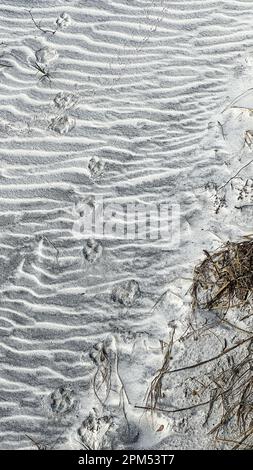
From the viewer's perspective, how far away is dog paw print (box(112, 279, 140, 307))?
4234mm

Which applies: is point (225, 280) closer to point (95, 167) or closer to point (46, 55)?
point (95, 167)

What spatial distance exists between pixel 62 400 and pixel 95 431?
30 centimetres

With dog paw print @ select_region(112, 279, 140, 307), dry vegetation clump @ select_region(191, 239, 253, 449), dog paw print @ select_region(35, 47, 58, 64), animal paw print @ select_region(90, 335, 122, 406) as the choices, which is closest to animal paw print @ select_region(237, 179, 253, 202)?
dry vegetation clump @ select_region(191, 239, 253, 449)

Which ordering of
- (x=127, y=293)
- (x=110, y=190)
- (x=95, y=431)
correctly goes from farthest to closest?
(x=110, y=190)
(x=127, y=293)
(x=95, y=431)

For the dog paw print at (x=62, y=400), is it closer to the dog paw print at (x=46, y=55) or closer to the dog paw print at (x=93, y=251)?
the dog paw print at (x=93, y=251)

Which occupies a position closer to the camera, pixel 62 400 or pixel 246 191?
pixel 62 400

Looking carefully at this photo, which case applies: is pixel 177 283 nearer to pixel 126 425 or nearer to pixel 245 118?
pixel 126 425

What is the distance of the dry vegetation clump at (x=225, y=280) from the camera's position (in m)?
4.16

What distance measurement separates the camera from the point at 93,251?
14.1ft

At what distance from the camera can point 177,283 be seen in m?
4.24

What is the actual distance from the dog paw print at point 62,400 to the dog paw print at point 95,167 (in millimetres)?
1519

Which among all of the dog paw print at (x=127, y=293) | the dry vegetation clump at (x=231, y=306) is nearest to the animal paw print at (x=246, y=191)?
the dry vegetation clump at (x=231, y=306)

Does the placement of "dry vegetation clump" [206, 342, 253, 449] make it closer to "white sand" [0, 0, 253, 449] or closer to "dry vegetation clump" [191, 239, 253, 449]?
"dry vegetation clump" [191, 239, 253, 449]

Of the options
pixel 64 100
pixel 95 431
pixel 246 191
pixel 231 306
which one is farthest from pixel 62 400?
pixel 64 100
